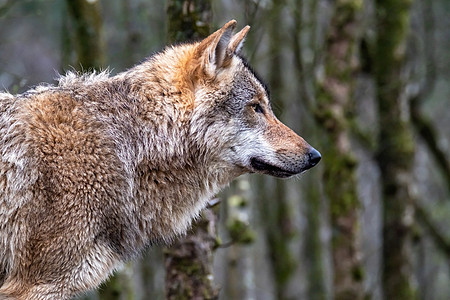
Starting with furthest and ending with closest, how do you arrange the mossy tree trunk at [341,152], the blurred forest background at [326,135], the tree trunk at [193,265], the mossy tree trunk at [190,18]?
the mossy tree trunk at [341,152] → the blurred forest background at [326,135] → the mossy tree trunk at [190,18] → the tree trunk at [193,265]

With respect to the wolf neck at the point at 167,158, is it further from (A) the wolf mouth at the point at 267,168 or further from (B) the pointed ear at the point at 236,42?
(B) the pointed ear at the point at 236,42

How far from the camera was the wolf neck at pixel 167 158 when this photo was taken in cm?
511

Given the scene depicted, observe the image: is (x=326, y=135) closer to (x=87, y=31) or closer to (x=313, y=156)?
(x=87, y=31)


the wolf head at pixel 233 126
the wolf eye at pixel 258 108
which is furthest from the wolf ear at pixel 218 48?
the wolf eye at pixel 258 108

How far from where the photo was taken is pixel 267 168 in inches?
209

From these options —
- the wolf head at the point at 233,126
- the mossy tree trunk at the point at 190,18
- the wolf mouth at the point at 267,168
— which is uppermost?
the mossy tree trunk at the point at 190,18

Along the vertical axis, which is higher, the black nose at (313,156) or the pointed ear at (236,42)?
the pointed ear at (236,42)

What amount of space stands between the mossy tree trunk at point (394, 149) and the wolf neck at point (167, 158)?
5.57 metres

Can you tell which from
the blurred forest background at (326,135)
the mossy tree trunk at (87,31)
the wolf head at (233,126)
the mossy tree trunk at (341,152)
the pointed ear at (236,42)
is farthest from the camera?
the mossy tree trunk at (341,152)

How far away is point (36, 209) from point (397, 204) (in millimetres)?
6995

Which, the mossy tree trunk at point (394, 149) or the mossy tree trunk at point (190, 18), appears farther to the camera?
the mossy tree trunk at point (394, 149)

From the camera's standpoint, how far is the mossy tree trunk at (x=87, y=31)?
8.05 m

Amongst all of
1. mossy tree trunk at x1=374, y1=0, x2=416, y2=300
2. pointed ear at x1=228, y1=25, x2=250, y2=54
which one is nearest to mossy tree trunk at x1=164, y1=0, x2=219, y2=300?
pointed ear at x1=228, y1=25, x2=250, y2=54

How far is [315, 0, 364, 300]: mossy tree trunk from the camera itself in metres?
9.41
